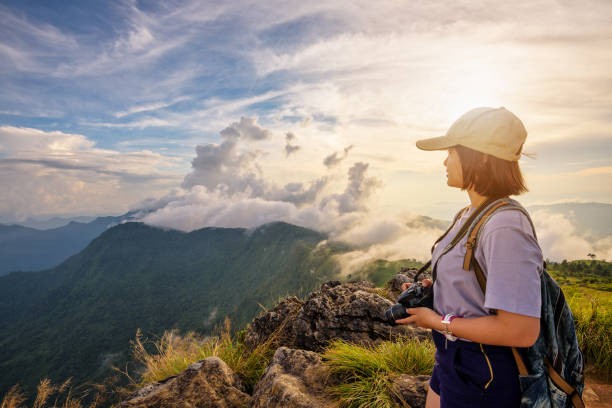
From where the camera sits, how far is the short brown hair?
2115 mm

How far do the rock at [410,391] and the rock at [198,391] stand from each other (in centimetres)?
210

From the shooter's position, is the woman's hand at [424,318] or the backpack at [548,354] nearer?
the backpack at [548,354]

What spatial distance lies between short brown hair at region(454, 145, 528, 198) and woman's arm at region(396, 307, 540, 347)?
77 cm

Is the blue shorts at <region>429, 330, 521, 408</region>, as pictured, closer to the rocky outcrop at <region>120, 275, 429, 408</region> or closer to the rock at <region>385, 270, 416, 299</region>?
the rocky outcrop at <region>120, 275, 429, 408</region>

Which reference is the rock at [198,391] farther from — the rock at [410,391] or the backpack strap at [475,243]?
the backpack strap at [475,243]

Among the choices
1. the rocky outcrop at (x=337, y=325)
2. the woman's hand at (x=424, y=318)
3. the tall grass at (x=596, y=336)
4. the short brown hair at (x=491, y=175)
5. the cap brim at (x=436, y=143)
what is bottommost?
the tall grass at (x=596, y=336)

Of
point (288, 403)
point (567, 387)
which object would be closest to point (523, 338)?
point (567, 387)

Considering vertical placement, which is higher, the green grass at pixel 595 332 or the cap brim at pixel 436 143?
the cap brim at pixel 436 143

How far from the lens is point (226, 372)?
5.18m

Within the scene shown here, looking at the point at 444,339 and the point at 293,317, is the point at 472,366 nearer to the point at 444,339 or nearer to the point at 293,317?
the point at 444,339

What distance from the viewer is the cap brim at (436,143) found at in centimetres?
232

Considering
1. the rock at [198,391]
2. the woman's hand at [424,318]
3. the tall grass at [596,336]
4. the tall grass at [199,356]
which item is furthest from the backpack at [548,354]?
the tall grass at [596,336]

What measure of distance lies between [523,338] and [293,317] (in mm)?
6102

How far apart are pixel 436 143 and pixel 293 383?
366 cm
